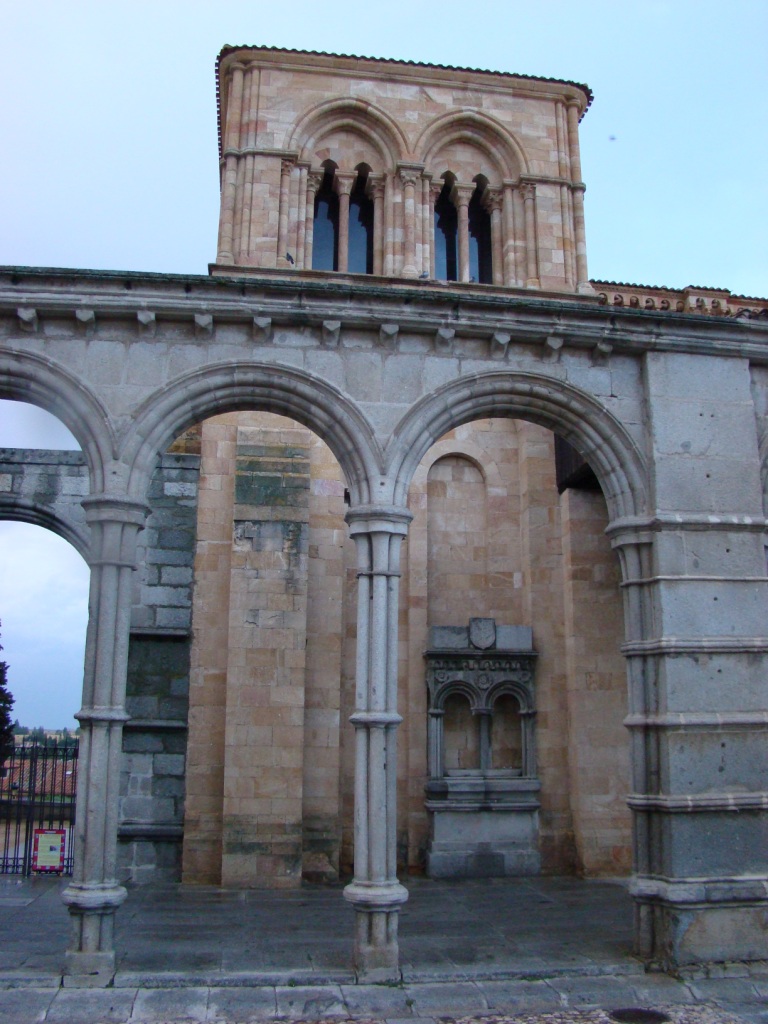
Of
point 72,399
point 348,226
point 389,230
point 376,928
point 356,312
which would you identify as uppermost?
point 348,226

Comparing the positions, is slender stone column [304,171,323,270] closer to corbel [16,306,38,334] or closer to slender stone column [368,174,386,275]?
slender stone column [368,174,386,275]

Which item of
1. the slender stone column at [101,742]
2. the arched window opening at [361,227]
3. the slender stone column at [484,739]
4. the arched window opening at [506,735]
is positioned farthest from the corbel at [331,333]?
the arched window opening at [361,227]

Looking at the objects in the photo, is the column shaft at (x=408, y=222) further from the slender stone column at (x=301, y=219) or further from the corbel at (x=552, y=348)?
the corbel at (x=552, y=348)

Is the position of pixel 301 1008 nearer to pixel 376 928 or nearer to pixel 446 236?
pixel 376 928

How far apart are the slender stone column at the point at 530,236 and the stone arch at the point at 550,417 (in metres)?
7.36

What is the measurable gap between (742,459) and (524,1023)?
5.06 m

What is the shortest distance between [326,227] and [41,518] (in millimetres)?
6864

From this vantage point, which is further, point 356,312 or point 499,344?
point 499,344

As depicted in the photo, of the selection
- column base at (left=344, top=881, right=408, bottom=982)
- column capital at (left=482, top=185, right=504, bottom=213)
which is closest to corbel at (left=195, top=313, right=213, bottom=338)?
column base at (left=344, top=881, right=408, bottom=982)

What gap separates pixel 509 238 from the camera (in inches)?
616

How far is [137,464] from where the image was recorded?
7.74 metres

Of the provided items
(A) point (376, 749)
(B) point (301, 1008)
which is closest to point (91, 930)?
(B) point (301, 1008)

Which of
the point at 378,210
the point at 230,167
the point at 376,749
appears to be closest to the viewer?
the point at 376,749

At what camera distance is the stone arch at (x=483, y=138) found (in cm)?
1588
